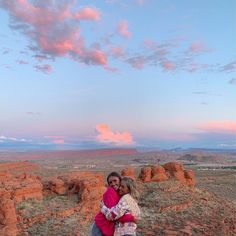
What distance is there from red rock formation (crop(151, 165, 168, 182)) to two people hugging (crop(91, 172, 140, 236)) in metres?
14.7

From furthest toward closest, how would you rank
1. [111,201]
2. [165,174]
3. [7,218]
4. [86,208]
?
[165,174]
[86,208]
[7,218]
[111,201]

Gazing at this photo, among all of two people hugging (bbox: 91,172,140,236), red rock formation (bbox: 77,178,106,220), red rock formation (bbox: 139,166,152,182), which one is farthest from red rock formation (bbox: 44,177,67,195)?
two people hugging (bbox: 91,172,140,236)

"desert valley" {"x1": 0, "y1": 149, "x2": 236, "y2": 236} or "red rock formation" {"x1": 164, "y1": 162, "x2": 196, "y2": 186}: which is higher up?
"red rock formation" {"x1": 164, "y1": 162, "x2": 196, "y2": 186}

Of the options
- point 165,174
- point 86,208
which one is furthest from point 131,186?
point 165,174

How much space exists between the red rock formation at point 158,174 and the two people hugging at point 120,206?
14.7 metres

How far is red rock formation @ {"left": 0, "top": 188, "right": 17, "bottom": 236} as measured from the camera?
12195 millimetres

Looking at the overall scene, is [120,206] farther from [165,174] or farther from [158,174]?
[165,174]

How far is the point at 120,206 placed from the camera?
630 centimetres

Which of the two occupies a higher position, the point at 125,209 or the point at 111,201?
the point at 111,201

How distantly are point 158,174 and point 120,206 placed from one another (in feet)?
50.0

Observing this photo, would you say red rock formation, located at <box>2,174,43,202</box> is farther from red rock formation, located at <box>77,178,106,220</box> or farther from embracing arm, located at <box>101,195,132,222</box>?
embracing arm, located at <box>101,195,132,222</box>

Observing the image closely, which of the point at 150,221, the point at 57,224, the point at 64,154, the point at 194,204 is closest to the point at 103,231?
the point at 57,224

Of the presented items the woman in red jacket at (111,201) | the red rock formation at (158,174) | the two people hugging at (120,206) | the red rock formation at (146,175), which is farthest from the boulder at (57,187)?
the two people hugging at (120,206)

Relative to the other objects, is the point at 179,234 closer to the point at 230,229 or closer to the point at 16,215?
the point at 230,229
